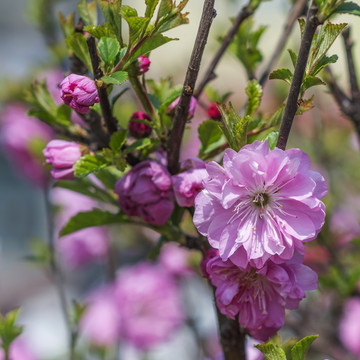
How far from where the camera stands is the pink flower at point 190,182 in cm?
62

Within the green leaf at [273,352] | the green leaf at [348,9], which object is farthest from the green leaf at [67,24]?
the green leaf at [273,352]

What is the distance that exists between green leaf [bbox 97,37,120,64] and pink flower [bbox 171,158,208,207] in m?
0.16

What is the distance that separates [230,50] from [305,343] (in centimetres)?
56

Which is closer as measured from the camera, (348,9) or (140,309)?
(348,9)

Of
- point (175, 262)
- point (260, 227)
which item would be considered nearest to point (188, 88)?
point (260, 227)

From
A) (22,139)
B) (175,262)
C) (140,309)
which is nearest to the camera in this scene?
(22,139)

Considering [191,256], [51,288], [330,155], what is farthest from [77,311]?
[51,288]

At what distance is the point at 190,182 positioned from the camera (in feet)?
2.05

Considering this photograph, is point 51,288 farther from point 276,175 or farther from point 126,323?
point 276,175

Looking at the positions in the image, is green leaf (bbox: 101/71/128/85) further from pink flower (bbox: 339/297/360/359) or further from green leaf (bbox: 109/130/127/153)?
pink flower (bbox: 339/297/360/359)

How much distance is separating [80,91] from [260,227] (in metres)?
0.25

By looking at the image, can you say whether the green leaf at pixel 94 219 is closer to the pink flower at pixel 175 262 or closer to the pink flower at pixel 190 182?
the pink flower at pixel 190 182

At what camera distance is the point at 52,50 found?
1426mm

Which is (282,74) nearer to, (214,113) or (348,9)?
(348,9)
